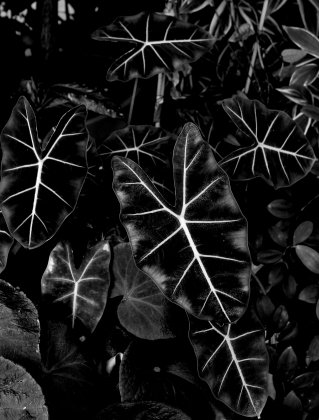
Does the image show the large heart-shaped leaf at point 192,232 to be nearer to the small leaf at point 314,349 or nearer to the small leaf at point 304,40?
the small leaf at point 304,40

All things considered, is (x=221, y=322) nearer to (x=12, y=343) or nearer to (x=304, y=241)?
(x=12, y=343)

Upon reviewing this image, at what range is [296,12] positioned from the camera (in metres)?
1.98

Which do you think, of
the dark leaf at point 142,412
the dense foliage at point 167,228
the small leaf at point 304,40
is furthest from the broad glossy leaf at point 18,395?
the small leaf at point 304,40

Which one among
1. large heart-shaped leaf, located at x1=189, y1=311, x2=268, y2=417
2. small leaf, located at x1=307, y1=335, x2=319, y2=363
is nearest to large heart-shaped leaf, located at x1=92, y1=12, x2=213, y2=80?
large heart-shaped leaf, located at x1=189, y1=311, x2=268, y2=417

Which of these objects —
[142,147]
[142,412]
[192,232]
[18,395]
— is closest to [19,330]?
[18,395]

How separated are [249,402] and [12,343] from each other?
1.80 feet

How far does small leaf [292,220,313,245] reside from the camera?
150cm

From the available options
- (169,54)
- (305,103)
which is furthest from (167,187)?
(305,103)

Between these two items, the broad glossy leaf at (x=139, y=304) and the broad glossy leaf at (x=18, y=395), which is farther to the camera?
the broad glossy leaf at (x=139, y=304)

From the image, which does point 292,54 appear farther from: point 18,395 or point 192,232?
point 18,395

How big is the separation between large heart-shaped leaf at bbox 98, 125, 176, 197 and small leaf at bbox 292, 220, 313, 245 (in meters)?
0.42

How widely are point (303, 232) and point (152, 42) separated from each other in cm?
71

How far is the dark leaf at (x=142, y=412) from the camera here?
0.98 m

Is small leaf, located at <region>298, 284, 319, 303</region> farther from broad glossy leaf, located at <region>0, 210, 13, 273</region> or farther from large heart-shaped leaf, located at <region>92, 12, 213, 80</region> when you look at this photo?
broad glossy leaf, located at <region>0, 210, 13, 273</region>
